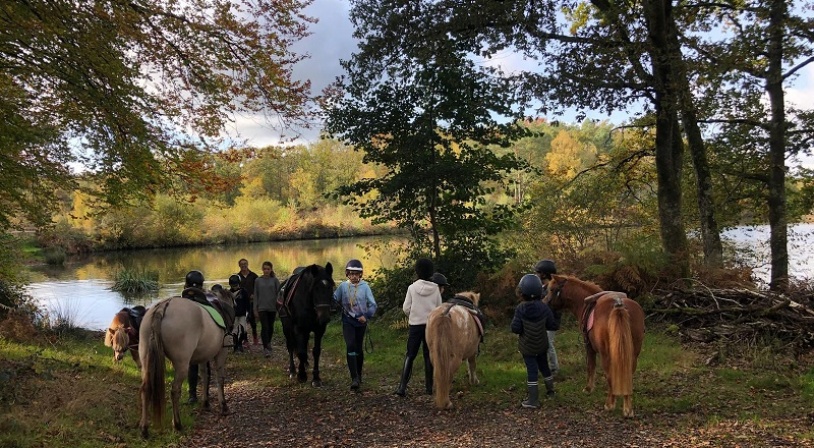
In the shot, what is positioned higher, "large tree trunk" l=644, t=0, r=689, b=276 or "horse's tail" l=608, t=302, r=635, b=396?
"large tree trunk" l=644, t=0, r=689, b=276

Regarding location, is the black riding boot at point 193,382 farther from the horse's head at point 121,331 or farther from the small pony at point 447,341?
the small pony at point 447,341

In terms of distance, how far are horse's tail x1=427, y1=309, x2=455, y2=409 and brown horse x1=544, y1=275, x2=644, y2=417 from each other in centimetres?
170

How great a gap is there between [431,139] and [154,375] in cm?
845

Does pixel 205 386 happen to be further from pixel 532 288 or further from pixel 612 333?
pixel 612 333

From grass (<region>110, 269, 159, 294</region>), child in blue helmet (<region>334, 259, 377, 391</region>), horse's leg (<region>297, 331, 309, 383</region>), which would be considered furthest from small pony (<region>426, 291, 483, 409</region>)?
grass (<region>110, 269, 159, 294</region>)

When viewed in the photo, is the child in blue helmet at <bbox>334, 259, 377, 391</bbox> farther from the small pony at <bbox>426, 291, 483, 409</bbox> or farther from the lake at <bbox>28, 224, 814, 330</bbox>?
the lake at <bbox>28, 224, 814, 330</bbox>

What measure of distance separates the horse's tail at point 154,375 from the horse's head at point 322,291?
2203 mm

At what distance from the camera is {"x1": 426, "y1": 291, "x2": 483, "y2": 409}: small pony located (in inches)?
235

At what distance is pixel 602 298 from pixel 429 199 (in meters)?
6.87

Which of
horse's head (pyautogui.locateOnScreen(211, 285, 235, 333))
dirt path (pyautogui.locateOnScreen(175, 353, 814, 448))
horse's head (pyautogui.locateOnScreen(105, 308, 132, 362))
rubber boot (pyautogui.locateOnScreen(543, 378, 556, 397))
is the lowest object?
dirt path (pyautogui.locateOnScreen(175, 353, 814, 448))

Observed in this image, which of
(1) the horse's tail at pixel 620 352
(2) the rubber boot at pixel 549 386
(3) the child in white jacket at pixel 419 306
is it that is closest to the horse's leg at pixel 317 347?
(3) the child in white jacket at pixel 419 306

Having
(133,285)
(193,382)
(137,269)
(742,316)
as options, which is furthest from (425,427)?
(137,269)

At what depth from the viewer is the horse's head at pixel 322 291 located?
704cm

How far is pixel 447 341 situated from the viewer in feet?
19.7
